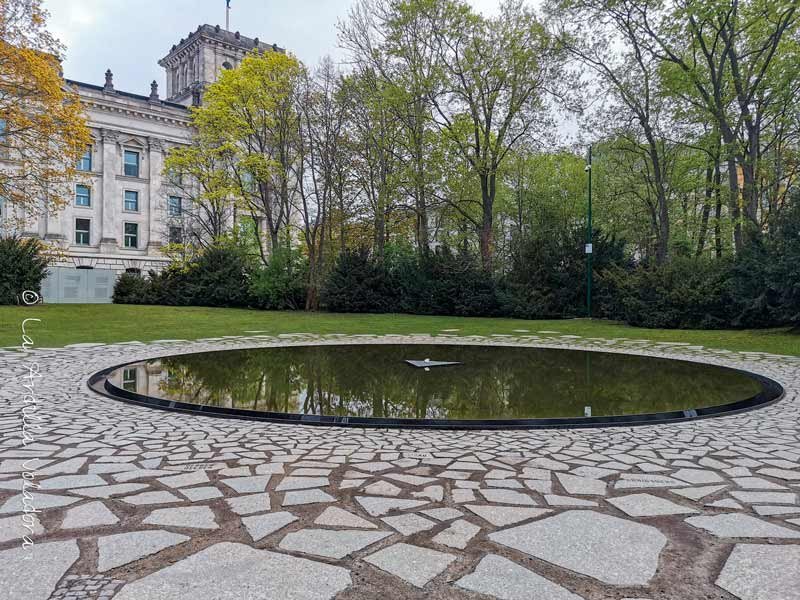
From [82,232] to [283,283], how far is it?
3106 cm

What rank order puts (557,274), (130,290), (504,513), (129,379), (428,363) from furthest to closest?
(130,290) → (557,274) → (428,363) → (129,379) → (504,513)

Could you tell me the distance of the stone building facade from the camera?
4922cm

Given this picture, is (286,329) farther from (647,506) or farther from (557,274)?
(647,506)

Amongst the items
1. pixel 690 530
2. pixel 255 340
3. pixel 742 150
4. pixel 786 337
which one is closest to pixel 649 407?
pixel 690 530

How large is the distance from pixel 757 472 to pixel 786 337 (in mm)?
14271

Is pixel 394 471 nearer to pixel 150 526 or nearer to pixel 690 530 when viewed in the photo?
pixel 150 526

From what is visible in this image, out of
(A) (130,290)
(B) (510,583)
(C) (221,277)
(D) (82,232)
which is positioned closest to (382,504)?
(B) (510,583)

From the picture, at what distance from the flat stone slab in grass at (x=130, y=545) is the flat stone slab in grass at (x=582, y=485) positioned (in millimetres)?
2513

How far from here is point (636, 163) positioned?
3259cm

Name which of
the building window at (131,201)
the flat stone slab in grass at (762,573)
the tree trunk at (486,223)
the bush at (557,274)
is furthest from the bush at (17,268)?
the flat stone slab in grass at (762,573)

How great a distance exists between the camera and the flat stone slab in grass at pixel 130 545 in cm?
262

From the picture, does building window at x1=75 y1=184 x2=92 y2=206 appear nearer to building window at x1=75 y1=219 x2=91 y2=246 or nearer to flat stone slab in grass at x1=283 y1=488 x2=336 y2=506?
building window at x1=75 y1=219 x2=91 y2=246

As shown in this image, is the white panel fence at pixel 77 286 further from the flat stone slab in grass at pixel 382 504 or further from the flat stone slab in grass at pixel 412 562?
the flat stone slab in grass at pixel 412 562

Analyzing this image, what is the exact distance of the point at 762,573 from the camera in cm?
256
